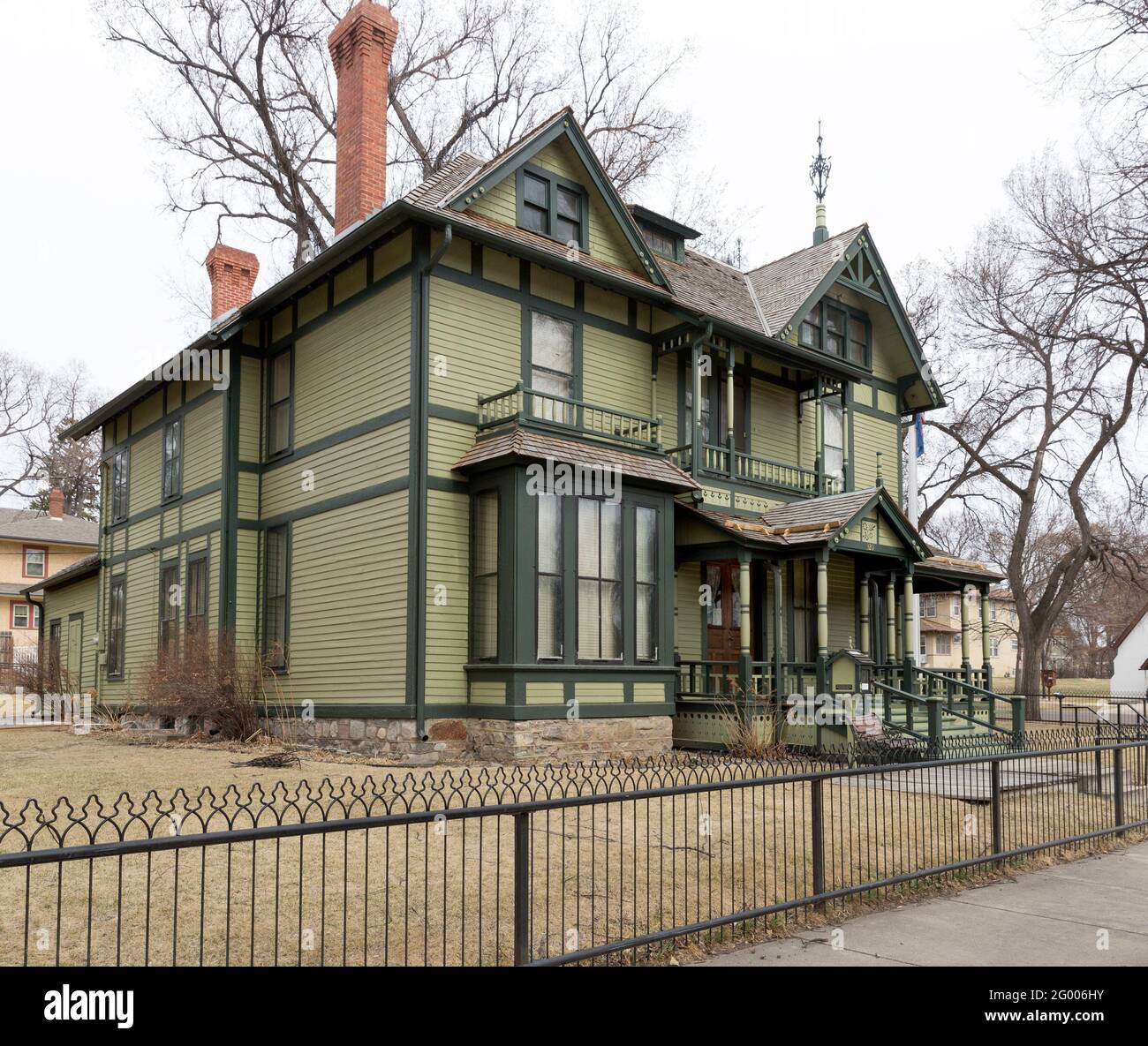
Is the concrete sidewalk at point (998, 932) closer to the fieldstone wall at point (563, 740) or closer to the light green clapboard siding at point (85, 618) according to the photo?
the fieldstone wall at point (563, 740)

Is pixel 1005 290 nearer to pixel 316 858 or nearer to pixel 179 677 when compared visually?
pixel 179 677

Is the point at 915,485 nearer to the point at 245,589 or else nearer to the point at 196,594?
the point at 245,589

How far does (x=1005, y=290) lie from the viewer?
34.2 meters

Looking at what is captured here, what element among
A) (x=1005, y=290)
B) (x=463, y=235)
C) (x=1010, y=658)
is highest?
(x=1005, y=290)

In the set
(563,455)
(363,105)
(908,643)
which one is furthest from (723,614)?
(363,105)

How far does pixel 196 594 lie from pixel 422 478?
768 cm

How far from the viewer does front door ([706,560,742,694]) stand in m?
20.6

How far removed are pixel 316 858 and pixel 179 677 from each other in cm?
1168

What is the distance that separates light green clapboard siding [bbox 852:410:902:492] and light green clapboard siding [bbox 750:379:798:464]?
2.35 meters

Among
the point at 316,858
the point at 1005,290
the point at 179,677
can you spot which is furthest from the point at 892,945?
the point at 1005,290

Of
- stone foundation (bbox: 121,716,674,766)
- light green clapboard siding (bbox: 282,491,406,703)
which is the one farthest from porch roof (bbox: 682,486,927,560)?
light green clapboard siding (bbox: 282,491,406,703)

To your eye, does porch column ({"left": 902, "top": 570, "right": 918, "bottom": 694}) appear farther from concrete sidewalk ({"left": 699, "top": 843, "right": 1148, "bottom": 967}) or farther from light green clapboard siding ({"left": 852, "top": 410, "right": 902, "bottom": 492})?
concrete sidewalk ({"left": 699, "top": 843, "right": 1148, "bottom": 967})

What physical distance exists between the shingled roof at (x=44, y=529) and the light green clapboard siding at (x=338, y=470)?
29568 millimetres

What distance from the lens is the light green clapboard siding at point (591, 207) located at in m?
17.4
